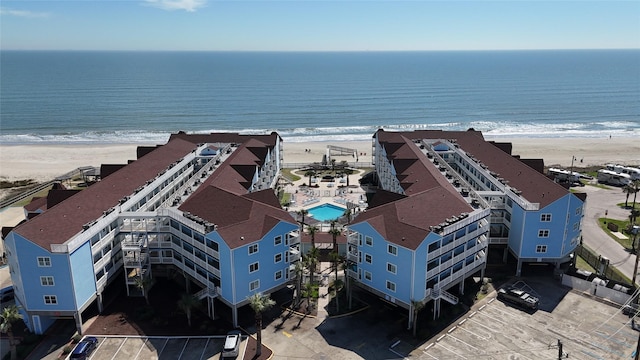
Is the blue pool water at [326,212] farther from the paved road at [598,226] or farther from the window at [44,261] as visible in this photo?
the window at [44,261]

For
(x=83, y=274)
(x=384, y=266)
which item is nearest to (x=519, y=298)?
(x=384, y=266)

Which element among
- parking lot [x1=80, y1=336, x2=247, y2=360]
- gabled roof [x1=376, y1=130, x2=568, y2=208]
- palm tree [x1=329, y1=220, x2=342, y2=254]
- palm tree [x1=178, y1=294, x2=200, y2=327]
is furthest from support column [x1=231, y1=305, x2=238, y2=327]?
gabled roof [x1=376, y1=130, x2=568, y2=208]

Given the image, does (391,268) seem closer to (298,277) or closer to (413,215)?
(413,215)

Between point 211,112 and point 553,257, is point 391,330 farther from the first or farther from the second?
point 211,112

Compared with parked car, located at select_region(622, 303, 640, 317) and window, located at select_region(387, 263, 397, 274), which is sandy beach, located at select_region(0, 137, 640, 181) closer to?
window, located at select_region(387, 263, 397, 274)

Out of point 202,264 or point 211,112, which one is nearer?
point 202,264

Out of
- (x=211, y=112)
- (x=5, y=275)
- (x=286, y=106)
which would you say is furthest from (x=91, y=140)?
(x=5, y=275)

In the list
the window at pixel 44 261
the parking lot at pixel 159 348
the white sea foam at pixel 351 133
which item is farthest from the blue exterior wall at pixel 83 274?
the white sea foam at pixel 351 133

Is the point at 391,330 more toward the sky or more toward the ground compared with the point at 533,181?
more toward the ground
